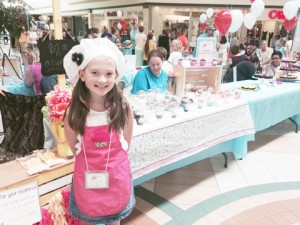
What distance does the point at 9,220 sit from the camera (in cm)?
151

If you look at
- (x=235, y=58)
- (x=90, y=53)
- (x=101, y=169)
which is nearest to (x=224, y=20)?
(x=235, y=58)

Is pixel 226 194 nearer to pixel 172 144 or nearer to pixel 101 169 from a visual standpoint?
pixel 172 144

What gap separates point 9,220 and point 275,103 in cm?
325

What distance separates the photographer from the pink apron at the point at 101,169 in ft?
4.35

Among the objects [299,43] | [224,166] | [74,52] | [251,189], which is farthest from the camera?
[299,43]

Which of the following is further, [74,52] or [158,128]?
[158,128]

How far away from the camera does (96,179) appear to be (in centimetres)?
136

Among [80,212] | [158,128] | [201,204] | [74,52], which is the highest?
[74,52]

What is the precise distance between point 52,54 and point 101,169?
3.14 feet

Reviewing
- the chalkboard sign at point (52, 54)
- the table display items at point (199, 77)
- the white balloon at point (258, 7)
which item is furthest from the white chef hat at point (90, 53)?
the white balloon at point (258, 7)

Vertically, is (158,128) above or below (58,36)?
below

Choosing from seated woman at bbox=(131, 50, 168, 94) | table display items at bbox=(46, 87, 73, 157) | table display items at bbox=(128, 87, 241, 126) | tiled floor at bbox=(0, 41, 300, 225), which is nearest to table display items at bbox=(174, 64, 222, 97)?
table display items at bbox=(128, 87, 241, 126)

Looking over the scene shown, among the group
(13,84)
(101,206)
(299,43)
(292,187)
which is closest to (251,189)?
(292,187)

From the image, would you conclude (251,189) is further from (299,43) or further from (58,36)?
(299,43)
